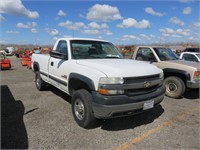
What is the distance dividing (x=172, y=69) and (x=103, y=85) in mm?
3835

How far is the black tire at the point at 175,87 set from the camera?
6104 mm

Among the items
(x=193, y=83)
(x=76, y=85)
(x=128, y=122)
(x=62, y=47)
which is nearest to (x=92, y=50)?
(x=62, y=47)

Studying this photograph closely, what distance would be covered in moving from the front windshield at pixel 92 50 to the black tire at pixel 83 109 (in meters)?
1.10

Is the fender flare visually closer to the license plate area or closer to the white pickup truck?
the white pickup truck

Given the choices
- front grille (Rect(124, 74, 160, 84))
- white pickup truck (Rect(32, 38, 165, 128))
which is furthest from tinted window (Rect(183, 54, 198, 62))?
front grille (Rect(124, 74, 160, 84))

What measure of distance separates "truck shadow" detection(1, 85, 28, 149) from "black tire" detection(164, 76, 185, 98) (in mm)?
4796

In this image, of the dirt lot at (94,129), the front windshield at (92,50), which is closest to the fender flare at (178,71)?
the dirt lot at (94,129)

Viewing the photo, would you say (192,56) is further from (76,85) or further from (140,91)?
(76,85)

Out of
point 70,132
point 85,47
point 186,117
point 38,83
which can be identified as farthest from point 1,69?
point 186,117

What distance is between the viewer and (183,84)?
6.09 meters

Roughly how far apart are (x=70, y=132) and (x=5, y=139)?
119 centimetres

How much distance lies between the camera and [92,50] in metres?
4.92

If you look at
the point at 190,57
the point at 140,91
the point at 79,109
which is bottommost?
the point at 79,109

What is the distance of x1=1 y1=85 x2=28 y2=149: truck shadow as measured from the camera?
322cm
